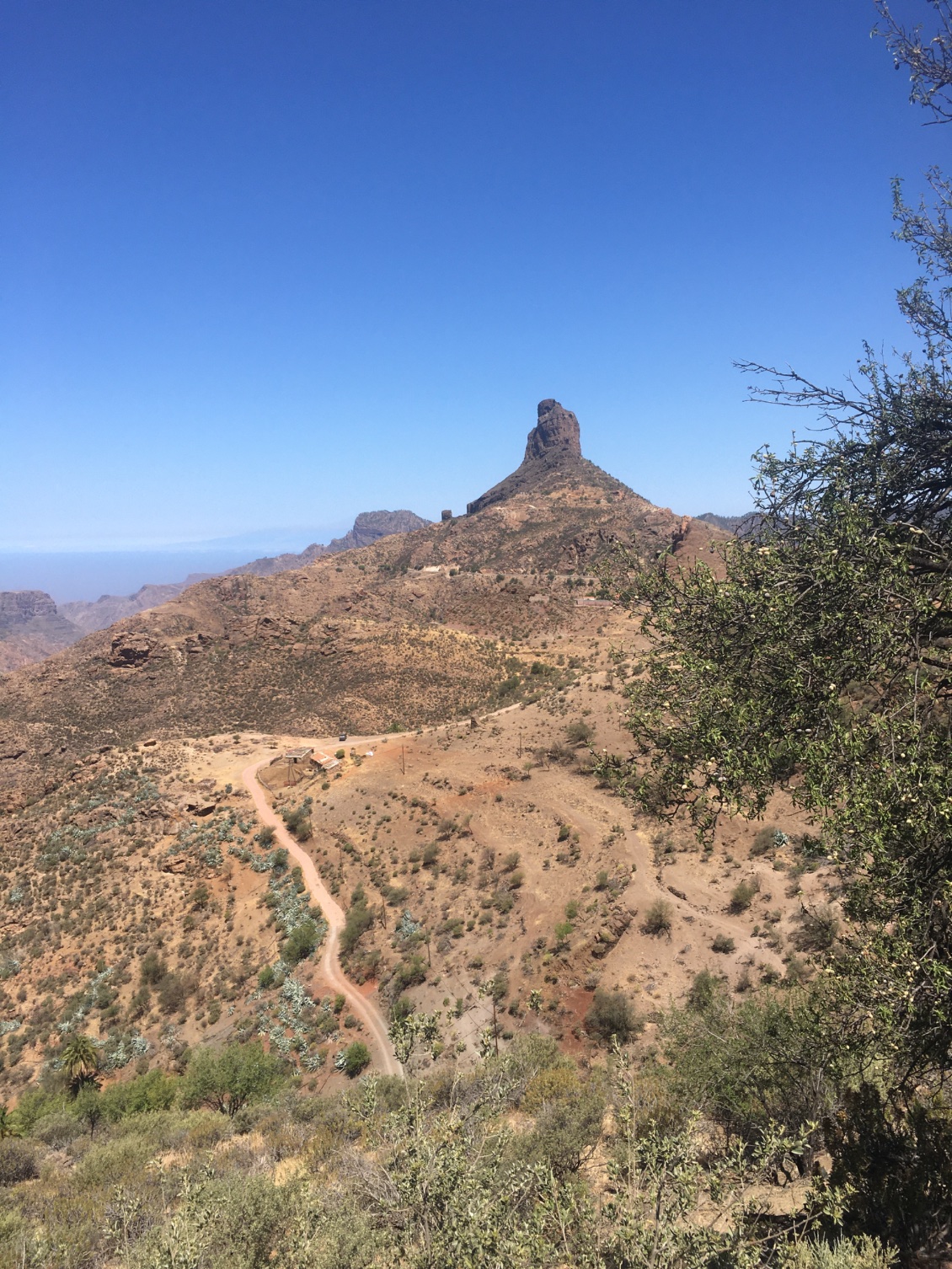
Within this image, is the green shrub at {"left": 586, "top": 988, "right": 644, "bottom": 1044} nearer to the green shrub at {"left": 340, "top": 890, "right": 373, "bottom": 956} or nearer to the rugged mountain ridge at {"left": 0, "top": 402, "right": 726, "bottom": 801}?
the green shrub at {"left": 340, "top": 890, "right": 373, "bottom": 956}

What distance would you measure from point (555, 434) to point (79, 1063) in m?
129

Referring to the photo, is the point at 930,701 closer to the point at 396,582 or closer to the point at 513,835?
the point at 513,835

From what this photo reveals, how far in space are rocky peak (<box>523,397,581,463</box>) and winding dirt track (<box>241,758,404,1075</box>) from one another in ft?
357

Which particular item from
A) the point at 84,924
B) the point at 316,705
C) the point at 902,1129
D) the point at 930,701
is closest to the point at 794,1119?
the point at 902,1129

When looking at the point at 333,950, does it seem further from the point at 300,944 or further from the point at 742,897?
the point at 742,897

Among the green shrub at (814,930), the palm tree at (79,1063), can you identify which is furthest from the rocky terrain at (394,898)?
the palm tree at (79,1063)

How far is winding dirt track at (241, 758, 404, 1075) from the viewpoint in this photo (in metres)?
17.7

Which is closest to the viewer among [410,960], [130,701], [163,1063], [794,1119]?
[794,1119]

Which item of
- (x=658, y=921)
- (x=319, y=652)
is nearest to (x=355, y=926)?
(x=658, y=921)

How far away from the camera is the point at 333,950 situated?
22438 millimetres

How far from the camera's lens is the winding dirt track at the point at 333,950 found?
696 inches

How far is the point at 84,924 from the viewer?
83.3ft

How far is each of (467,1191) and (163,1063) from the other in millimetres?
19420

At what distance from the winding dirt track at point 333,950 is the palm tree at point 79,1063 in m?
6.96
